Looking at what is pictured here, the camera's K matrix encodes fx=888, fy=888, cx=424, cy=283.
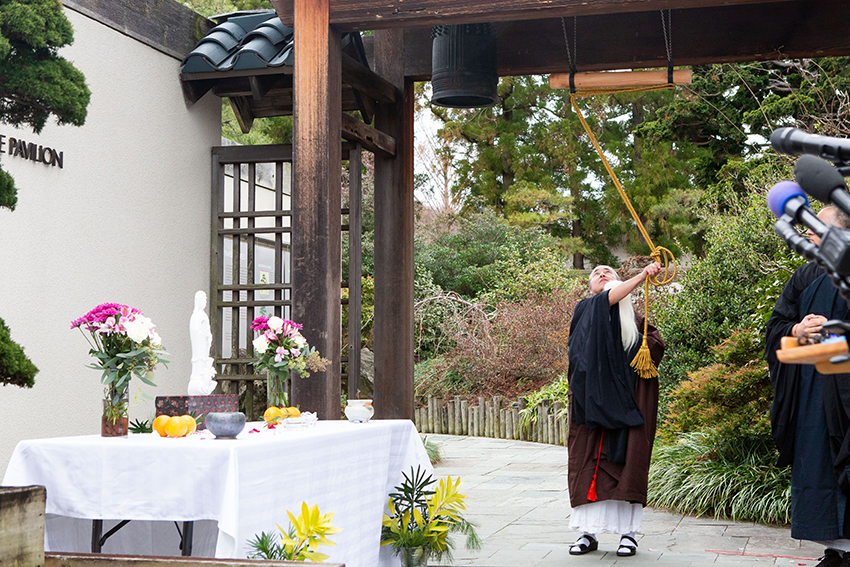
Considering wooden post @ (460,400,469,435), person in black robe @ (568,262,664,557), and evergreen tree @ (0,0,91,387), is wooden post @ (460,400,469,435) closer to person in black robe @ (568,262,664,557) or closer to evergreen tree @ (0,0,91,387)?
person in black robe @ (568,262,664,557)

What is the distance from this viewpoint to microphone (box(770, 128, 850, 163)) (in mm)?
1509

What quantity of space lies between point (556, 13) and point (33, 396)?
3.72 meters

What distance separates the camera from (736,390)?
19.1 ft

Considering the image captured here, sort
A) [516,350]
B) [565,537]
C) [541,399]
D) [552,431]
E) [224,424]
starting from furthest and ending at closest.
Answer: [516,350]
[541,399]
[552,431]
[565,537]
[224,424]

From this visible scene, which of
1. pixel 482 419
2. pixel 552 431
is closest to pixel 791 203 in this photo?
pixel 552 431

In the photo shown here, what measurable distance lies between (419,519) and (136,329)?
1.59m

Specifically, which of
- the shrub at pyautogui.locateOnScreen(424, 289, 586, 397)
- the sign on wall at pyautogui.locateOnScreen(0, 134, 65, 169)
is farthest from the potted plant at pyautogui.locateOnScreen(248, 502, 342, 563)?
the shrub at pyautogui.locateOnScreen(424, 289, 586, 397)

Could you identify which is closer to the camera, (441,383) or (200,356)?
(200,356)

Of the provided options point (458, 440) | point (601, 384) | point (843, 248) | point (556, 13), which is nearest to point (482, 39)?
point (556, 13)

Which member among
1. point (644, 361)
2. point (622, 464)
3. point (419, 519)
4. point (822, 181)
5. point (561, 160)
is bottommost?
point (419, 519)

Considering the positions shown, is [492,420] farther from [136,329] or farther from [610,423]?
[136,329]

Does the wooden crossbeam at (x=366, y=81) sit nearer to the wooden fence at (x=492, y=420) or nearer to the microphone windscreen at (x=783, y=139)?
the microphone windscreen at (x=783, y=139)

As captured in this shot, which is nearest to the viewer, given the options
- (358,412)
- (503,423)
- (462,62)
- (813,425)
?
(813,425)

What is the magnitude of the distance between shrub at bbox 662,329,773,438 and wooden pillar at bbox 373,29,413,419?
2.02 metres
